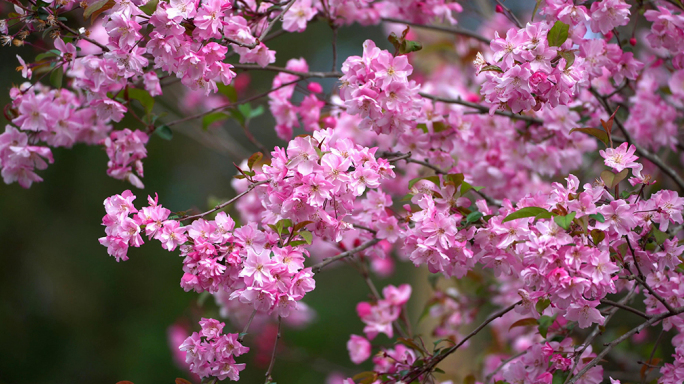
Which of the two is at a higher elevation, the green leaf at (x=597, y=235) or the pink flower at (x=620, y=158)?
the pink flower at (x=620, y=158)

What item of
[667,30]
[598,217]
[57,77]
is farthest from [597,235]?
[57,77]

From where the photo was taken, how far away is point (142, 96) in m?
1.31

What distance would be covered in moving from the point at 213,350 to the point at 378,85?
0.68 meters

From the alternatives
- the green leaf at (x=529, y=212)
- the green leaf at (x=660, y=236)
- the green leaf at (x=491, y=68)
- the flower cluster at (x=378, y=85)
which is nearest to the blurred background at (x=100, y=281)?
the flower cluster at (x=378, y=85)

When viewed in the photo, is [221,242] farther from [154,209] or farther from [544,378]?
[544,378]

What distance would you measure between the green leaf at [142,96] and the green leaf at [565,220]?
3.49ft

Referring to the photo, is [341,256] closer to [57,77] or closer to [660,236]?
[660,236]

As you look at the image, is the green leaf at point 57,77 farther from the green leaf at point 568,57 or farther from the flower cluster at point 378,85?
the green leaf at point 568,57

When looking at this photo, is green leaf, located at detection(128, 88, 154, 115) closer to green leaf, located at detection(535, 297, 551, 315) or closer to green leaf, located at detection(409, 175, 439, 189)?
green leaf, located at detection(409, 175, 439, 189)

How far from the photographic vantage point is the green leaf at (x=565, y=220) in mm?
838

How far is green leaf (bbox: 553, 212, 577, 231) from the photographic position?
2.75 ft

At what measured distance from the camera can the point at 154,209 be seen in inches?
39.1

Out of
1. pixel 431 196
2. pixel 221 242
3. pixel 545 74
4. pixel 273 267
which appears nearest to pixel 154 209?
pixel 221 242

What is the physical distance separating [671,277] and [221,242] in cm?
100
